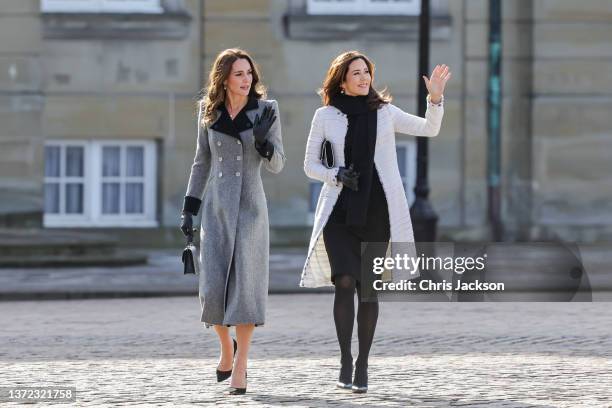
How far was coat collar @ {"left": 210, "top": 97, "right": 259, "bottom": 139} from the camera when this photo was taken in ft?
33.5

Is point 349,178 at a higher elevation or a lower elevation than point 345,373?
higher

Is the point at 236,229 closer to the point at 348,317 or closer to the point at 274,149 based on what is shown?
the point at 274,149

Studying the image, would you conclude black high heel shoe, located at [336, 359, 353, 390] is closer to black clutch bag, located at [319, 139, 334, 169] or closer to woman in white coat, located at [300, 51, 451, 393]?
woman in white coat, located at [300, 51, 451, 393]

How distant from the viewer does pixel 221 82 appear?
33.6 ft

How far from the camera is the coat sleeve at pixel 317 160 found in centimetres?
1015

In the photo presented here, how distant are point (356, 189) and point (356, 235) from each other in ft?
0.98

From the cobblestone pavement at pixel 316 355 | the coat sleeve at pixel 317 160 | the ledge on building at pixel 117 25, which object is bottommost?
the cobblestone pavement at pixel 316 355

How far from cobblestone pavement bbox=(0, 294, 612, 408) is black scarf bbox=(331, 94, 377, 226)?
1035 mm

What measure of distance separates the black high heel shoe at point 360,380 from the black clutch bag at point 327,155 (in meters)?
1.16

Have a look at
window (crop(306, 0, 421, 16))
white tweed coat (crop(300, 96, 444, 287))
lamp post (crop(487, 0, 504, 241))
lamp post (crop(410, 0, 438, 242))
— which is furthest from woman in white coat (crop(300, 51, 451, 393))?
lamp post (crop(487, 0, 504, 241))

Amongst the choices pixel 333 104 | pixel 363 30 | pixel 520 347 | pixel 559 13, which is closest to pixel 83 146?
pixel 363 30

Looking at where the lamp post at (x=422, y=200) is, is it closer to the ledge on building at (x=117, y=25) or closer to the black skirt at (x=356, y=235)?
the ledge on building at (x=117, y=25)

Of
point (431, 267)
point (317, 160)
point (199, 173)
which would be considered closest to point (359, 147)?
point (317, 160)

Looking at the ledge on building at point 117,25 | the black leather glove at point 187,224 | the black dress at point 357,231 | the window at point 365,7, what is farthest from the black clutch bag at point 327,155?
the window at point 365,7
